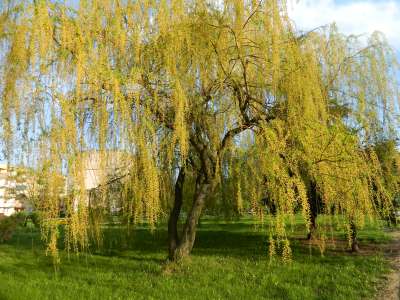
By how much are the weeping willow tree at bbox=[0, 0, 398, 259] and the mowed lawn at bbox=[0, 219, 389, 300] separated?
1.00 meters

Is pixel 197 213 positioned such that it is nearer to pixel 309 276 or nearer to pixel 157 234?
pixel 309 276

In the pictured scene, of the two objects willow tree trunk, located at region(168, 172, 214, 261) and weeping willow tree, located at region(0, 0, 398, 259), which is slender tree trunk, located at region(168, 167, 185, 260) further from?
weeping willow tree, located at region(0, 0, 398, 259)

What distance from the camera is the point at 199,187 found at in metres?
8.34

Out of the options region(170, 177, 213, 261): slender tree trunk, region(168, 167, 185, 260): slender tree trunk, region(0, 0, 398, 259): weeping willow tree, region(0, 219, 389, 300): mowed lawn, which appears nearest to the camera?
region(0, 0, 398, 259): weeping willow tree

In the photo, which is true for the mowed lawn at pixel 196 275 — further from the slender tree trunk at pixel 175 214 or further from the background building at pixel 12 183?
the background building at pixel 12 183

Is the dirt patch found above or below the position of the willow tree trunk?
below

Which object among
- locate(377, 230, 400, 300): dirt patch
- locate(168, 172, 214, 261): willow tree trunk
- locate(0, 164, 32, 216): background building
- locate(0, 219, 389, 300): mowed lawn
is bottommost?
locate(377, 230, 400, 300): dirt patch

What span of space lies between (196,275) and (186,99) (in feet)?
11.1

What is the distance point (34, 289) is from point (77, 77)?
3.65 meters

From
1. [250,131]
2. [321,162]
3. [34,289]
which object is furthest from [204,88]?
[34,289]

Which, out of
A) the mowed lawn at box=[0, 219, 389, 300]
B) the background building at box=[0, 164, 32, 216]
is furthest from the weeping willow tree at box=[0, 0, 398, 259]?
the mowed lawn at box=[0, 219, 389, 300]

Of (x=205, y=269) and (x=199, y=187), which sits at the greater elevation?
(x=199, y=187)

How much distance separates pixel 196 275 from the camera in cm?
766

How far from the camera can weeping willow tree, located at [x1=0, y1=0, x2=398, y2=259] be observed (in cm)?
537
